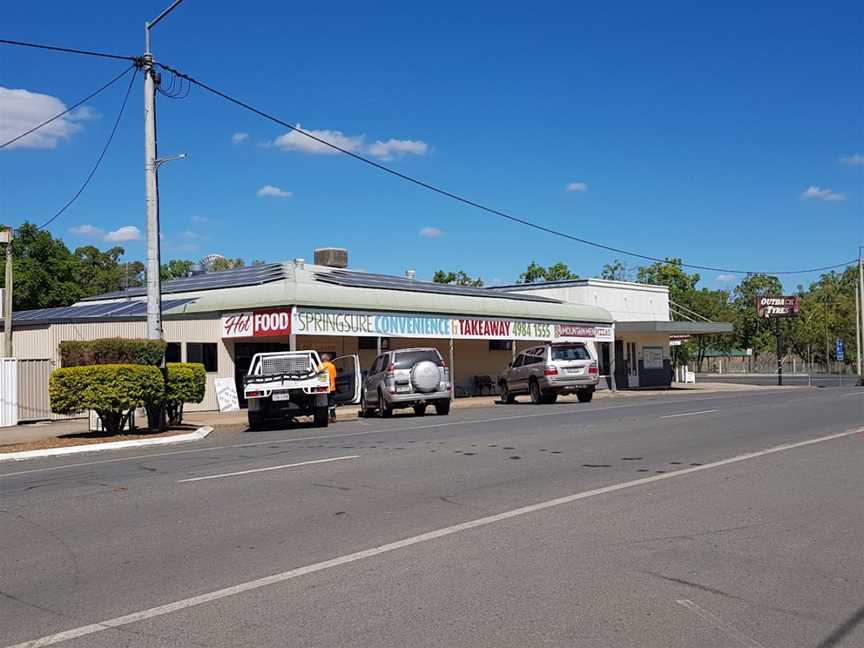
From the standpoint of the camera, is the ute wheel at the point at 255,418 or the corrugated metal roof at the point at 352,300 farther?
the corrugated metal roof at the point at 352,300

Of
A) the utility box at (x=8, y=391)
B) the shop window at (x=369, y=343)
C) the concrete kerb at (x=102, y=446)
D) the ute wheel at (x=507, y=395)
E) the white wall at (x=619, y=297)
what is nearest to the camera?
the concrete kerb at (x=102, y=446)

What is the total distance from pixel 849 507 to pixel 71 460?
12310mm

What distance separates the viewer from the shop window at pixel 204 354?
29.2 meters

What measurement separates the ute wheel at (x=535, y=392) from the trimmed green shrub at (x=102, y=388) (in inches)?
561

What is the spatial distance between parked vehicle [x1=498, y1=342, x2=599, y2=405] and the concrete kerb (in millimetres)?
12656

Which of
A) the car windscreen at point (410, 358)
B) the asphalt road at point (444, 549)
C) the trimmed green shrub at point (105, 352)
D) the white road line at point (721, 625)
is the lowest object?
the white road line at point (721, 625)

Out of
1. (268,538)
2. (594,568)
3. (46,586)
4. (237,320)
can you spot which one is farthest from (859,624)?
(237,320)

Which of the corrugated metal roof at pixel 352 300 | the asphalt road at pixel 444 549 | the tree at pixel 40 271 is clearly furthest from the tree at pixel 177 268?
the asphalt road at pixel 444 549

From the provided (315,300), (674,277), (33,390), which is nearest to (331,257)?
(315,300)

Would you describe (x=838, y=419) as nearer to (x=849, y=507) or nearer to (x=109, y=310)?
(x=849, y=507)

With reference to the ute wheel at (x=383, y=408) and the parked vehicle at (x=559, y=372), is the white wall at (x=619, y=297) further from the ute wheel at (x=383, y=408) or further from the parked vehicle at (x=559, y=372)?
the ute wheel at (x=383, y=408)

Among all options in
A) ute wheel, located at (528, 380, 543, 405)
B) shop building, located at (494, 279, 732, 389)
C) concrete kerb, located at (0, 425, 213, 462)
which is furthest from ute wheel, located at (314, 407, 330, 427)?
shop building, located at (494, 279, 732, 389)

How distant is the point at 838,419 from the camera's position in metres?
19.4

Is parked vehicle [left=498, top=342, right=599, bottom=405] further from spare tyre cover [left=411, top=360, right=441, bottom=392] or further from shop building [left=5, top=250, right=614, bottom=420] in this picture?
spare tyre cover [left=411, top=360, right=441, bottom=392]
